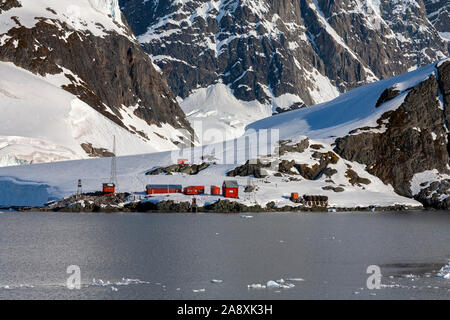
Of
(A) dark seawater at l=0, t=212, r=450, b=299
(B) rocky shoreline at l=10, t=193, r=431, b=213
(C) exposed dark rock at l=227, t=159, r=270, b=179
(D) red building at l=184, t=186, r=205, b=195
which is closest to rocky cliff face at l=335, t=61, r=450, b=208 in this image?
(C) exposed dark rock at l=227, t=159, r=270, b=179

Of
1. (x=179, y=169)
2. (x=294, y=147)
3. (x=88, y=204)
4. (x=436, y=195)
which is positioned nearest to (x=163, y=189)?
(x=88, y=204)

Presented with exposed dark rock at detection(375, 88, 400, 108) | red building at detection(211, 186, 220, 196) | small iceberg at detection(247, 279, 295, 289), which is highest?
exposed dark rock at detection(375, 88, 400, 108)

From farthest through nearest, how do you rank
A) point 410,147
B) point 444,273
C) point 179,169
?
1. point 410,147
2. point 179,169
3. point 444,273

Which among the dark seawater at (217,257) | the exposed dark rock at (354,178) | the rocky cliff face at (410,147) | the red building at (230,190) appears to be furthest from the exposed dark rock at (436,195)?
the red building at (230,190)

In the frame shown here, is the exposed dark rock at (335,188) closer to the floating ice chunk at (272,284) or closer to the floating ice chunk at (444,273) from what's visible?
the floating ice chunk at (444,273)

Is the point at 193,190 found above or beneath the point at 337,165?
beneath

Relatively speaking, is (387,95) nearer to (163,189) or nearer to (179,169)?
(179,169)

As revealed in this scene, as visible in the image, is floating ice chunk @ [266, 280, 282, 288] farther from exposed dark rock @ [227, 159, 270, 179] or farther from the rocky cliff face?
the rocky cliff face
